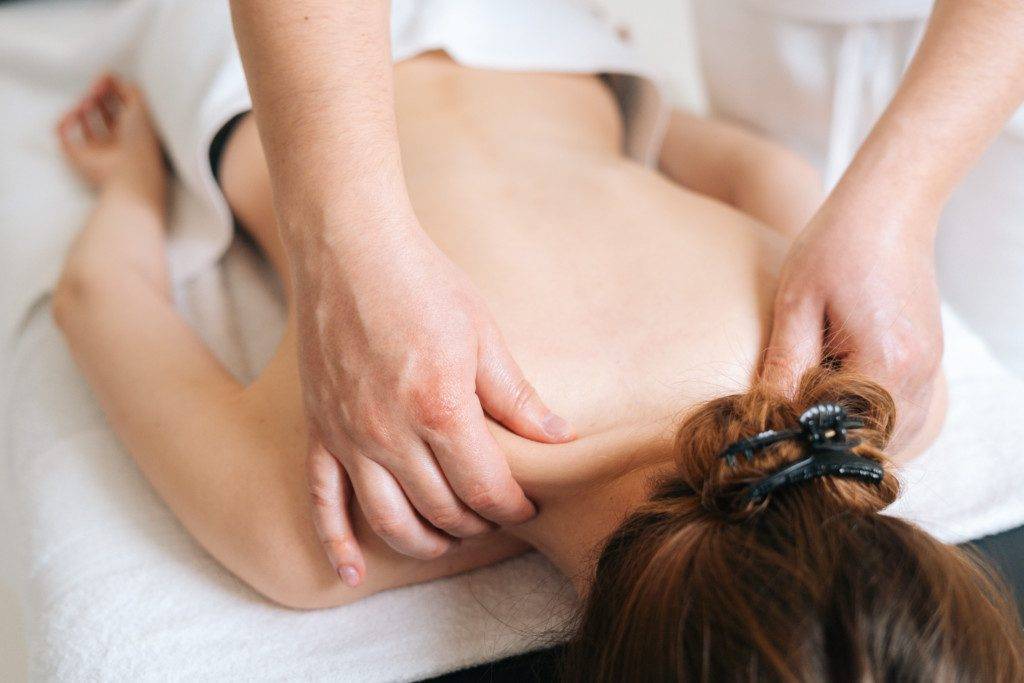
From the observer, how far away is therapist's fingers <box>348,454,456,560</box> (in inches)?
33.7

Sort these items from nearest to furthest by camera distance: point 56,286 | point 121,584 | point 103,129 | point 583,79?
point 121,584 → point 56,286 → point 583,79 → point 103,129

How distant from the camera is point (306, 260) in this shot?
900 millimetres

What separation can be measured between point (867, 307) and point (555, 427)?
1.01ft

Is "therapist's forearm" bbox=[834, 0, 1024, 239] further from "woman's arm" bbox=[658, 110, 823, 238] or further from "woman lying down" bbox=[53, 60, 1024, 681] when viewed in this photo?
"woman's arm" bbox=[658, 110, 823, 238]

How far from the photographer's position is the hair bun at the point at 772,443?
2.30 feet

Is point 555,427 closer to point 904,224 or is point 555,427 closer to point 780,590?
point 780,590

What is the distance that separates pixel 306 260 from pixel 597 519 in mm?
361

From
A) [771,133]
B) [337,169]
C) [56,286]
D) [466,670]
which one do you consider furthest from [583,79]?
[466,670]

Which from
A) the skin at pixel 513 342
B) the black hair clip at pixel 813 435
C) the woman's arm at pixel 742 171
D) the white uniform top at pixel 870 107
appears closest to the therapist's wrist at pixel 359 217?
the skin at pixel 513 342

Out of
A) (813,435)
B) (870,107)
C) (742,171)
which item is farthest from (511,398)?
(870,107)

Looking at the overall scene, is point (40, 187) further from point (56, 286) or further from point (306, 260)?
point (306, 260)

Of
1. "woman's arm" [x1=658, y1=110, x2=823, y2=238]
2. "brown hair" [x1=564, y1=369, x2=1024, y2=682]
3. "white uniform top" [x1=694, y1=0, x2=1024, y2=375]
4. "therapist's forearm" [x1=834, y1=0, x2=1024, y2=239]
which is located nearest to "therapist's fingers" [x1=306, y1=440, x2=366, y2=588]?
"brown hair" [x1=564, y1=369, x2=1024, y2=682]

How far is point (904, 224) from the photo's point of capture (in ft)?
3.08

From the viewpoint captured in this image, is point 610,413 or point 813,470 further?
point 610,413
